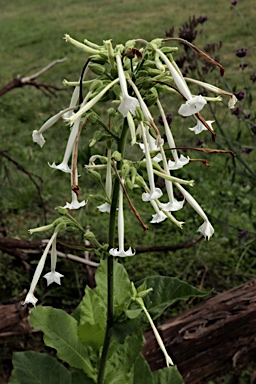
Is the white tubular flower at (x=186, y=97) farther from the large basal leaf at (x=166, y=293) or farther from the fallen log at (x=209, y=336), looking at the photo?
the fallen log at (x=209, y=336)

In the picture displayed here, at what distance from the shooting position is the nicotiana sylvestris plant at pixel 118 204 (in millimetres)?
1211

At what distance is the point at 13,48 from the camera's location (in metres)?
7.45

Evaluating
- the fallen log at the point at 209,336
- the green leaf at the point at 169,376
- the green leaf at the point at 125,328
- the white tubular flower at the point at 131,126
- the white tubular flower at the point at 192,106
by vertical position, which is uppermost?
the white tubular flower at the point at 192,106

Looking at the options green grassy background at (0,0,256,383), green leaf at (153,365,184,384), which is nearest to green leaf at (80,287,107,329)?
green leaf at (153,365,184,384)

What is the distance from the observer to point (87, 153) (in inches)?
162

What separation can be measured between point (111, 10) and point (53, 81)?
9.53 ft

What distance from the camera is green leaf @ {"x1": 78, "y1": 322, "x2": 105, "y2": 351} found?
164cm

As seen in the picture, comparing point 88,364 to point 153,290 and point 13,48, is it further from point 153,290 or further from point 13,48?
point 13,48

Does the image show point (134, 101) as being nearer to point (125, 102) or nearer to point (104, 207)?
point (125, 102)

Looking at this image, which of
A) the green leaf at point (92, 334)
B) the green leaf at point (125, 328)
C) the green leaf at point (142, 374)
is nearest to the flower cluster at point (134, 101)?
the green leaf at point (125, 328)

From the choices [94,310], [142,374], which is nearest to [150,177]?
[94,310]

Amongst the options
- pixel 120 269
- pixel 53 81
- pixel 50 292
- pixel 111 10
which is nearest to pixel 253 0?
pixel 111 10

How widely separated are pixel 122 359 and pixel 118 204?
0.47 meters

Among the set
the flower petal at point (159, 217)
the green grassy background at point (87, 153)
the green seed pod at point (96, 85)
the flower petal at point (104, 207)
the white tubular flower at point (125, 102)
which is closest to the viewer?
the white tubular flower at point (125, 102)
